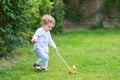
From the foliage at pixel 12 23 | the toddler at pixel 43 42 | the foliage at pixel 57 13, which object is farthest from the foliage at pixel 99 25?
the toddler at pixel 43 42

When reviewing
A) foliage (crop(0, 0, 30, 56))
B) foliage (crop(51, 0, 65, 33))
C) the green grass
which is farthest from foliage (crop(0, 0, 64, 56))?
foliage (crop(51, 0, 65, 33))

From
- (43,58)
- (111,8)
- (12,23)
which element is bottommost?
(111,8)

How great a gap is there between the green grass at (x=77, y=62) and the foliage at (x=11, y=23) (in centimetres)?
61

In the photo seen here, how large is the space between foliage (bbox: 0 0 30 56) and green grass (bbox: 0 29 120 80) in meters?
0.61

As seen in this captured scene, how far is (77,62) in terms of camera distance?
10.0 m

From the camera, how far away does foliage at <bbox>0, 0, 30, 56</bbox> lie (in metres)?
8.76

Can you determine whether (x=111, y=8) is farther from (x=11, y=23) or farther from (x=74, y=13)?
(x=11, y=23)

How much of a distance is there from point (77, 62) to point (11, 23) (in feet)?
6.86

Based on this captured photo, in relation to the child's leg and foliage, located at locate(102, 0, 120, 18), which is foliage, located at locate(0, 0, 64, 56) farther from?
foliage, located at locate(102, 0, 120, 18)

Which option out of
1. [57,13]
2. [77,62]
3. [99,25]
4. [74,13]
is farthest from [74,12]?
[77,62]

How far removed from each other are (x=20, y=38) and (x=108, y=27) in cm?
1035

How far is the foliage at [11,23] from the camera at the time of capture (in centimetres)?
876

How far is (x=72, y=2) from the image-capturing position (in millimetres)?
20297

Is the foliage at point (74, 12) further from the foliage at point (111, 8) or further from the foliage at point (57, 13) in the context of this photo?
the foliage at point (57, 13)
